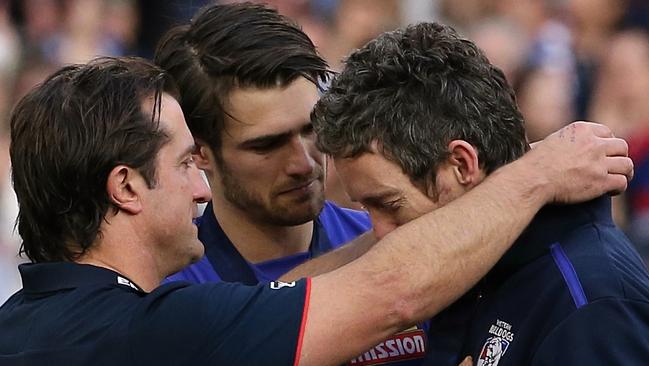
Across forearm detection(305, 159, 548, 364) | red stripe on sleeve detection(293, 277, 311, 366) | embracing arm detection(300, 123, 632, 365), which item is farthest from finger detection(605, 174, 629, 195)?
red stripe on sleeve detection(293, 277, 311, 366)

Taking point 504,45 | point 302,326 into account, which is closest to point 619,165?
point 302,326

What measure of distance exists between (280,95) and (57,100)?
792mm

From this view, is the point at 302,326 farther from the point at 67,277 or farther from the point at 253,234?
the point at 253,234

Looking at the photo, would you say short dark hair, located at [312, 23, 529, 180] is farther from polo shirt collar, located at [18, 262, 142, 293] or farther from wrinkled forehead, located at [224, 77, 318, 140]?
polo shirt collar, located at [18, 262, 142, 293]

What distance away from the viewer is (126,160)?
10.1 ft

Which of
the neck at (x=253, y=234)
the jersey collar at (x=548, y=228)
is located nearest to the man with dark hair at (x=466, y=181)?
the jersey collar at (x=548, y=228)

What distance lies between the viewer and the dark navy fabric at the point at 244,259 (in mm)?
3701

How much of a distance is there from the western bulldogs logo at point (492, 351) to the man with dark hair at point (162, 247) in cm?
14

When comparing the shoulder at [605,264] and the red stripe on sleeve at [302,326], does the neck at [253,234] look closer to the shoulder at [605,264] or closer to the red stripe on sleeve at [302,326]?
the red stripe on sleeve at [302,326]

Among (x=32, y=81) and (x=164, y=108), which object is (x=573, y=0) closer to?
(x=32, y=81)

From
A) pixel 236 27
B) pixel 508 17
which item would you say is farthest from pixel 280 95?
pixel 508 17

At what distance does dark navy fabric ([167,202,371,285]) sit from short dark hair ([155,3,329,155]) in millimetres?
267

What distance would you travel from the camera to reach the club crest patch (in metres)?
2.78

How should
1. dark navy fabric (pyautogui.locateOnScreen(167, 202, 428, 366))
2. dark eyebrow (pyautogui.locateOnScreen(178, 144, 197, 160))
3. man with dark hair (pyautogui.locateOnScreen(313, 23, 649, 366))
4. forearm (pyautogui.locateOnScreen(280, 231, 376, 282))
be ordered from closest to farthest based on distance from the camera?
man with dark hair (pyautogui.locateOnScreen(313, 23, 649, 366)) < dark eyebrow (pyautogui.locateOnScreen(178, 144, 197, 160)) < dark navy fabric (pyautogui.locateOnScreen(167, 202, 428, 366)) < forearm (pyautogui.locateOnScreen(280, 231, 376, 282))
